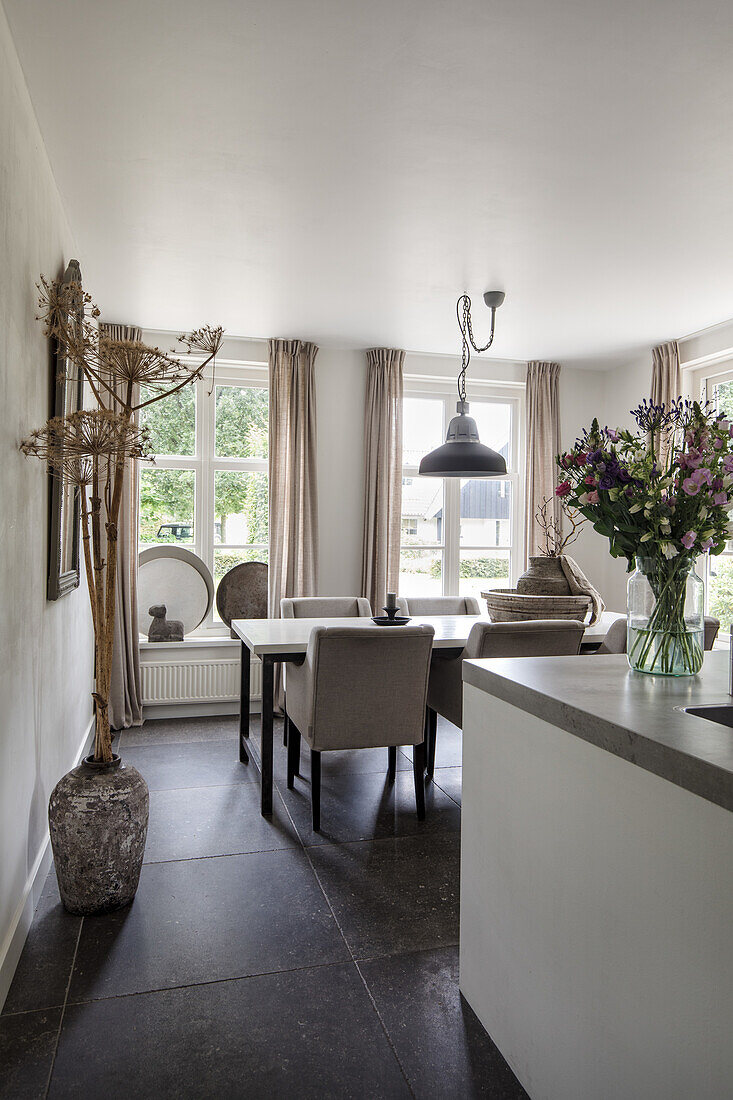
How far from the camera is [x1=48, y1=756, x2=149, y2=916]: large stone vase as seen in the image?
7.30ft

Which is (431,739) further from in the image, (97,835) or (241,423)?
(241,423)

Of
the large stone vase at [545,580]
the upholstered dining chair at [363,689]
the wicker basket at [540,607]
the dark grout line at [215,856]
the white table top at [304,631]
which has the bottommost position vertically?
the dark grout line at [215,856]

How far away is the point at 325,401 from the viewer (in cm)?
504

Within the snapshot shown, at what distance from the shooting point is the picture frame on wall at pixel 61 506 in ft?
8.58

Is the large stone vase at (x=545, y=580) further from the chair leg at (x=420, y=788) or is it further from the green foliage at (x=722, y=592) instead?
the green foliage at (x=722, y=592)

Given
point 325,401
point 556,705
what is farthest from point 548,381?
point 556,705

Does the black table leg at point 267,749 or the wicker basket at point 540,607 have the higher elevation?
the wicker basket at point 540,607

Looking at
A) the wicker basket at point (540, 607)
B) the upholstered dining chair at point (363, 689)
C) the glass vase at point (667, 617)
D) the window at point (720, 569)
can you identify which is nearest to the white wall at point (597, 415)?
the window at point (720, 569)

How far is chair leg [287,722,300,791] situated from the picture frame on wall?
4.00ft

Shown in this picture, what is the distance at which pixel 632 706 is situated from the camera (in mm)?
1389

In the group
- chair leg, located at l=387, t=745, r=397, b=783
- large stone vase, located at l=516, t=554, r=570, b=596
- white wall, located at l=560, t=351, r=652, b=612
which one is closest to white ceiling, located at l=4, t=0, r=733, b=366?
white wall, located at l=560, t=351, r=652, b=612

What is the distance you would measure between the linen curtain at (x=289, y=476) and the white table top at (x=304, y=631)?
83 centimetres

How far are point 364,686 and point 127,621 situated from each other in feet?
7.10

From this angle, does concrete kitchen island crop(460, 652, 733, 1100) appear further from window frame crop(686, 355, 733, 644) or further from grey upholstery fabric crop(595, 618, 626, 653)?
window frame crop(686, 355, 733, 644)
